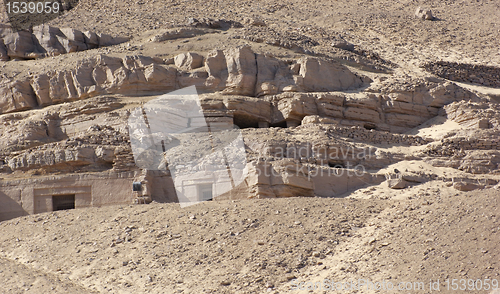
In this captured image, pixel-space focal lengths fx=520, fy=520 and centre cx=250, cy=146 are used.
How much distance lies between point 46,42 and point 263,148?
48.6ft

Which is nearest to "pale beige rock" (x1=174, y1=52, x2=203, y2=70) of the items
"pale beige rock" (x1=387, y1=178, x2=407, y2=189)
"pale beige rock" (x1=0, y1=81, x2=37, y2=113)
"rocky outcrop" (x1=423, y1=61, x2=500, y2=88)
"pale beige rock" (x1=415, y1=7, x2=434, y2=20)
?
"pale beige rock" (x1=0, y1=81, x2=37, y2=113)

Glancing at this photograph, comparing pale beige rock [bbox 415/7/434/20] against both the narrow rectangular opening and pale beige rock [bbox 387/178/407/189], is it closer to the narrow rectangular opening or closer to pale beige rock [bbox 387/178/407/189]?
pale beige rock [bbox 387/178/407/189]

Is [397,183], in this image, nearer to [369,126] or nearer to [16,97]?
[369,126]

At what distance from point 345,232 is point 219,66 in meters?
12.6

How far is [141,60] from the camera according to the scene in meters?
22.7

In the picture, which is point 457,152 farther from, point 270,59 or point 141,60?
point 141,60

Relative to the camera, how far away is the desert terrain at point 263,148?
10.6 metres

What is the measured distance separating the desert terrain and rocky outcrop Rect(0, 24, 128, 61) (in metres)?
0.09

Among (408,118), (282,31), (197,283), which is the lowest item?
(197,283)

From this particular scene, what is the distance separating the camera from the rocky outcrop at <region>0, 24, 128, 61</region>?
2589 cm

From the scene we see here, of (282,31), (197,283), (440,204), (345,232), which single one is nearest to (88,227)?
(197,283)

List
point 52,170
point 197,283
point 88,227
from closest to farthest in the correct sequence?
point 197,283
point 88,227
point 52,170

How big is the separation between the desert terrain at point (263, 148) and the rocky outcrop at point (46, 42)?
0.09 metres

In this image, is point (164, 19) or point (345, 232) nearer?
point (345, 232)
